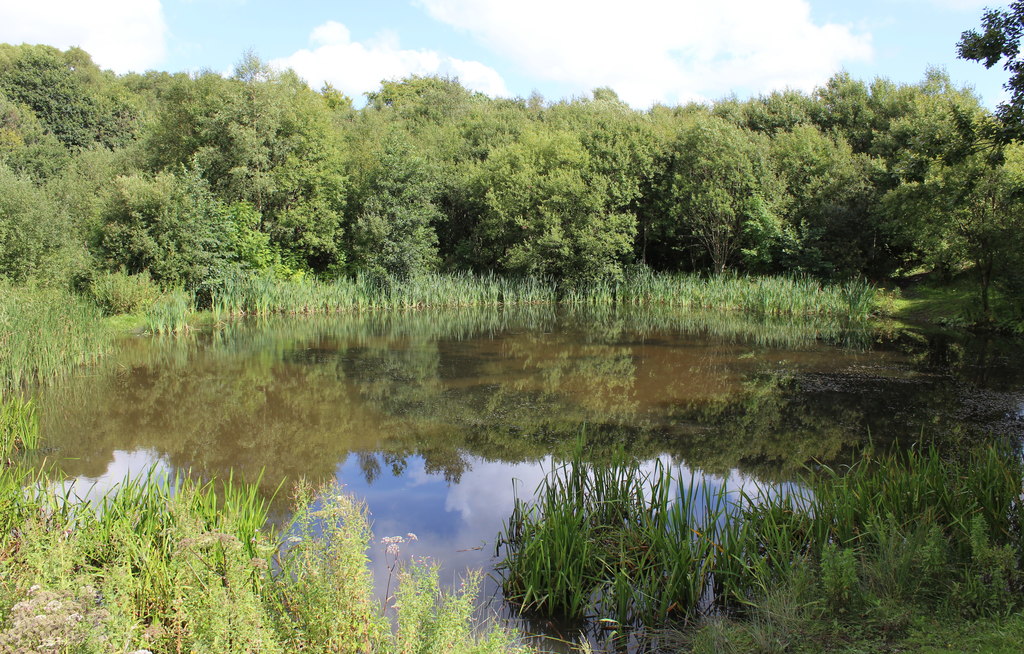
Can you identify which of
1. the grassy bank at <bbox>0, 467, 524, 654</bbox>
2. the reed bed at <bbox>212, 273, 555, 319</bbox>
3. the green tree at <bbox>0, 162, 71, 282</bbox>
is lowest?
the grassy bank at <bbox>0, 467, 524, 654</bbox>

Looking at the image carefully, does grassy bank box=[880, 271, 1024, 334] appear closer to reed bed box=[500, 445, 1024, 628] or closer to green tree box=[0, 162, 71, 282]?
reed bed box=[500, 445, 1024, 628]

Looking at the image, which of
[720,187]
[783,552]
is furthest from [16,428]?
[720,187]

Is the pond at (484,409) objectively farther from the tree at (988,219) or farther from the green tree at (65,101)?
the green tree at (65,101)

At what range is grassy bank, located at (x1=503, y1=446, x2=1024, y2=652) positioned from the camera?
341cm

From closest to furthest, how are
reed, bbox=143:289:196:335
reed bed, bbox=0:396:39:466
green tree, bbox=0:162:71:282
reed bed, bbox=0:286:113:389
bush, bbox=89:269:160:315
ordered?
reed bed, bbox=0:396:39:466
reed bed, bbox=0:286:113:389
green tree, bbox=0:162:71:282
reed, bbox=143:289:196:335
bush, bbox=89:269:160:315

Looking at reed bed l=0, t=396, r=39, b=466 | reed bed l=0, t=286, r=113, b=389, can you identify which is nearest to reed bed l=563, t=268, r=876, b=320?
reed bed l=0, t=286, r=113, b=389

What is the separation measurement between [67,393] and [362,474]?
5.35 metres

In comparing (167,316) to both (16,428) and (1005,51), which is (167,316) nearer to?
(16,428)

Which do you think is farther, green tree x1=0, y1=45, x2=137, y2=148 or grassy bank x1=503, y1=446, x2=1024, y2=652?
green tree x1=0, y1=45, x2=137, y2=148

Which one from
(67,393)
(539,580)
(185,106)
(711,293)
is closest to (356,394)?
(67,393)

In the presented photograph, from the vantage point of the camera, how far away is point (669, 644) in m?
3.66

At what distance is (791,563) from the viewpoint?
384 centimetres

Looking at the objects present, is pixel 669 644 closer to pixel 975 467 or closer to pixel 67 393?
pixel 975 467

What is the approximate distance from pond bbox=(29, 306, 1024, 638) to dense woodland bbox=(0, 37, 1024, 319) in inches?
222
